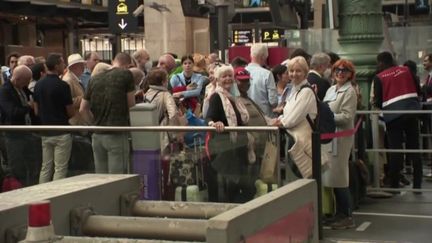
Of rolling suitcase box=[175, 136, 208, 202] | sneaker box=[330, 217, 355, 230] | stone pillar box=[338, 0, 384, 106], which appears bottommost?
sneaker box=[330, 217, 355, 230]

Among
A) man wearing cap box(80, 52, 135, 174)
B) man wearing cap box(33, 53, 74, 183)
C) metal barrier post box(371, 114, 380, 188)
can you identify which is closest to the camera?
man wearing cap box(80, 52, 135, 174)

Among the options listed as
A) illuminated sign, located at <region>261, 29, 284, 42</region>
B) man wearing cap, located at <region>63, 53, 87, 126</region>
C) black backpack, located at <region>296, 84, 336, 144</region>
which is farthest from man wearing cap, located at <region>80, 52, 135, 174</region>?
illuminated sign, located at <region>261, 29, 284, 42</region>

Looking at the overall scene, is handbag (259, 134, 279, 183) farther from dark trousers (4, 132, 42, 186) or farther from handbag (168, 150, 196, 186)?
dark trousers (4, 132, 42, 186)

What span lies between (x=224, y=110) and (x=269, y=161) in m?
1.06

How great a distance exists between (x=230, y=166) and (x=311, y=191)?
3.25 metres

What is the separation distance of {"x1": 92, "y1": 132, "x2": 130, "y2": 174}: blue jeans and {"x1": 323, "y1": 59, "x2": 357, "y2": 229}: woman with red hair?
221 centimetres

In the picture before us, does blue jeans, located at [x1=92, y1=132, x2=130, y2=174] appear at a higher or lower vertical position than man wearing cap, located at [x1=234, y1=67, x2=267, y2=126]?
lower

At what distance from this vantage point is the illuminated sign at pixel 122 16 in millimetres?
17109

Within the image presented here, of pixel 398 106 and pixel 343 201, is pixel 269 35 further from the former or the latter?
pixel 343 201

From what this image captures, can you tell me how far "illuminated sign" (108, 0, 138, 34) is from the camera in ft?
56.1

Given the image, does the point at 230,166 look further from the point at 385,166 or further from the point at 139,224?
the point at 385,166

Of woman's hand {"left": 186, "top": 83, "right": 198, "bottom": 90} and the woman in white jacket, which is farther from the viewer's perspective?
woman's hand {"left": 186, "top": 83, "right": 198, "bottom": 90}

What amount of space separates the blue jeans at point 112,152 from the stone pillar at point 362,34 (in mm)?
4660

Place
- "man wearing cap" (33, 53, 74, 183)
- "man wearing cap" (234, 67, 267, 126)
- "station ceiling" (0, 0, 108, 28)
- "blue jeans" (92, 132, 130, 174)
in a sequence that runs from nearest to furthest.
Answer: "blue jeans" (92, 132, 130, 174) < "man wearing cap" (234, 67, 267, 126) < "man wearing cap" (33, 53, 74, 183) < "station ceiling" (0, 0, 108, 28)
